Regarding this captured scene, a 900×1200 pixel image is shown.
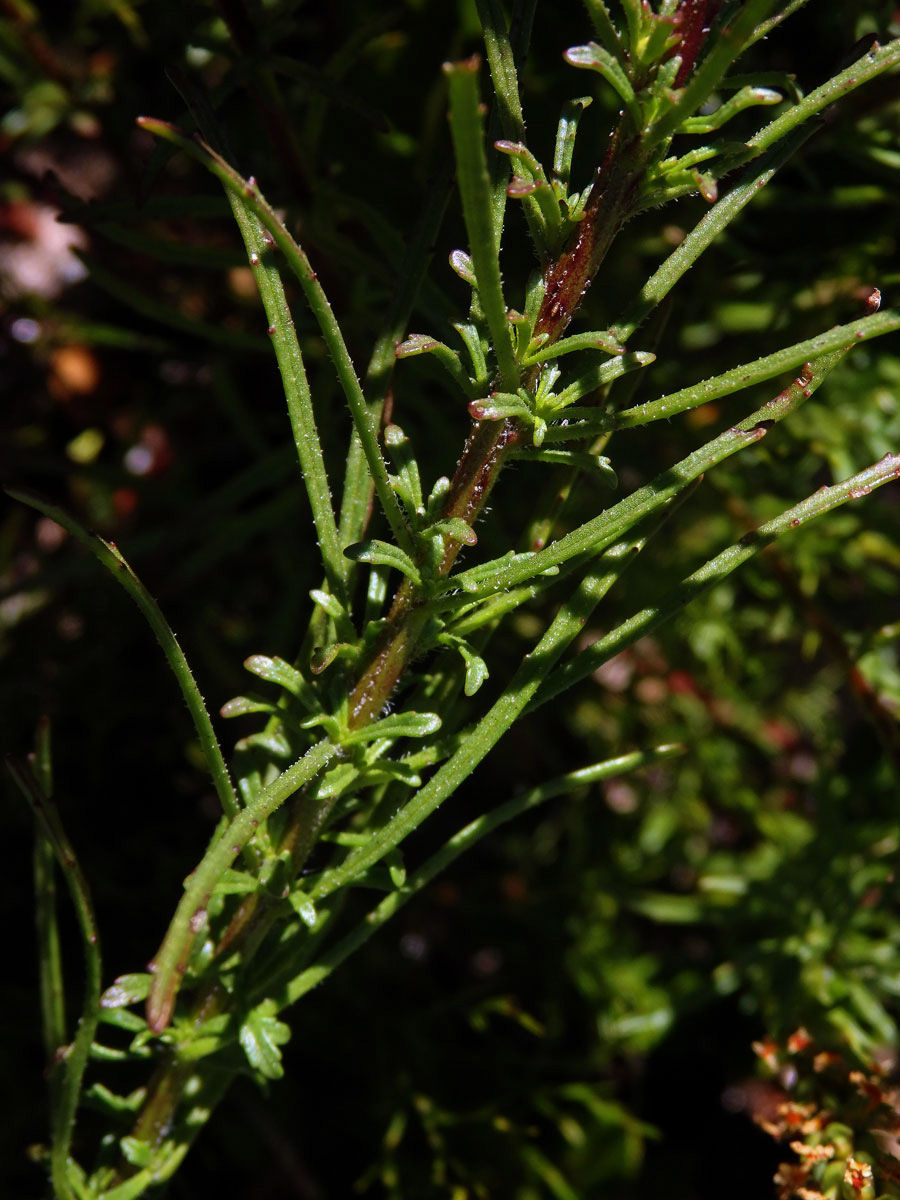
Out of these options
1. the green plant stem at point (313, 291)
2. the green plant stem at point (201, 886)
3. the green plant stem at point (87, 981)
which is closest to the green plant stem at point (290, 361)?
the green plant stem at point (313, 291)

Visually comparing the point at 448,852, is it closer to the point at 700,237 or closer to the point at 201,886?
the point at 201,886

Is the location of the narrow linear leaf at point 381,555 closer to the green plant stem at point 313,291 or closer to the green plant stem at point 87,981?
the green plant stem at point 313,291

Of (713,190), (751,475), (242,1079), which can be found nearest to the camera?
(713,190)

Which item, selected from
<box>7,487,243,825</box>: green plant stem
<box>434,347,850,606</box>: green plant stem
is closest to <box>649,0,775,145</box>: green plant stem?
<box>434,347,850,606</box>: green plant stem

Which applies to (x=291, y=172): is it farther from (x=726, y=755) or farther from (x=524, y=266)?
(x=726, y=755)

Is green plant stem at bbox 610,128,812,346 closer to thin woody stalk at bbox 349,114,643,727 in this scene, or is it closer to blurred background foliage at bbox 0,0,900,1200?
thin woody stalk at bbox 349,114,643,727

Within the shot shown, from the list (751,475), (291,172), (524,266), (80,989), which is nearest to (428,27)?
(524,266)
